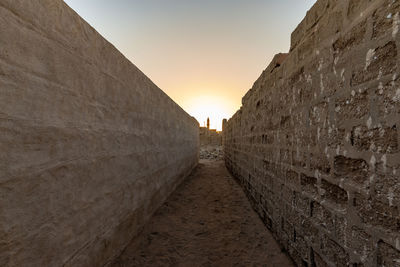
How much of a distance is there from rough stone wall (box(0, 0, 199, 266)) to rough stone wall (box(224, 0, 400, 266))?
1745mm

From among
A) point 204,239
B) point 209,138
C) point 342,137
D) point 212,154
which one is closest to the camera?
point 342,137

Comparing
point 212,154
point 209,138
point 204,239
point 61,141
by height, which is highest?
point 209,138

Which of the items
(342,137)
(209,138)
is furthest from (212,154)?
(342,137)

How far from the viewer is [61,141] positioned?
1.34 meters

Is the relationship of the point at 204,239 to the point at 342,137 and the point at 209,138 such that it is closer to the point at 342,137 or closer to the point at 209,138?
the point at 342,137

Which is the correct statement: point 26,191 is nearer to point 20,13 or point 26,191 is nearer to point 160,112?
point 20,13

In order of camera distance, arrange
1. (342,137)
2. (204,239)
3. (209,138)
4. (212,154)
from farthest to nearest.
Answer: (209,138) < (212,154) < (204,239) < (342,137)

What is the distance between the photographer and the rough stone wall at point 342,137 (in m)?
0.96

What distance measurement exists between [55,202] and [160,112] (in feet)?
8.47

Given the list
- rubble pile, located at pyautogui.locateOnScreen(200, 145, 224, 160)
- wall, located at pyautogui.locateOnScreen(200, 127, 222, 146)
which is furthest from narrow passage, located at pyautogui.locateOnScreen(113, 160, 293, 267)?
wall, located at pyautogui.locateOnScreen(200, 127, 222, 146)

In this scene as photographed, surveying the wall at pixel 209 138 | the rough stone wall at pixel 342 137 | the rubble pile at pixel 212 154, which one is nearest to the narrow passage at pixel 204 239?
the rough stone wall at pixel 342 137

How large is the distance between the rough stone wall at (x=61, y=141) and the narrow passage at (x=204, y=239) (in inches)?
13.2

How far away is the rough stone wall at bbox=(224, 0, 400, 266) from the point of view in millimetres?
960

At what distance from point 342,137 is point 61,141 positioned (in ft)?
5.89
